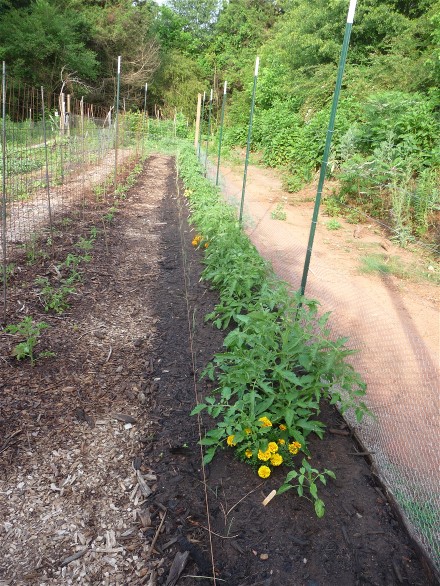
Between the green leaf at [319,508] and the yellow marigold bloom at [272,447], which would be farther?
the yellow marigold bloom at [272,447]

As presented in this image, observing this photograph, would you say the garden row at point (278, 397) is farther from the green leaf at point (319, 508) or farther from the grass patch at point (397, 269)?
the grass patch at point (397, 269)

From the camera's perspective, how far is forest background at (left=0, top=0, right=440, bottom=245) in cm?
618

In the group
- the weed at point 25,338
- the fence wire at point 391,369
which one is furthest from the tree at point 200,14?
the weed at point 25,338

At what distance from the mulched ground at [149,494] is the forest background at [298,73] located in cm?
231

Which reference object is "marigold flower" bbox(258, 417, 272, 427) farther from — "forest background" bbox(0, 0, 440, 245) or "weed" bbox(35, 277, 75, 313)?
"forest background" bbox(0, 0, 440, 245)

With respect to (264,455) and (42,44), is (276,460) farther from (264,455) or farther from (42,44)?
(42,44)

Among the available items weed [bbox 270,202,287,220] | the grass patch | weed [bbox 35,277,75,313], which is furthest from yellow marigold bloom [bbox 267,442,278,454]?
weed [bbox 270,202,287,220]

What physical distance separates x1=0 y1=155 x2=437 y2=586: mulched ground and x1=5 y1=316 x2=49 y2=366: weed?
7cm

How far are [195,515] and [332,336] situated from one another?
6.01ft

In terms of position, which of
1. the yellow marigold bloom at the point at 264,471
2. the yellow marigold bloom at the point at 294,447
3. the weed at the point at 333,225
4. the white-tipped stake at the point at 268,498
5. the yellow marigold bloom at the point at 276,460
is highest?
the weed at the point at 333,225

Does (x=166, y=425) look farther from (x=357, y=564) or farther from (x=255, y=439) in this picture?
(x=357, y=564)

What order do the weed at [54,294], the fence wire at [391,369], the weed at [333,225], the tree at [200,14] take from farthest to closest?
1. the tree at [200,14]
2. the weed at [333,225]
3. the weed at [54,294]
4. the fence wire at [391,369]

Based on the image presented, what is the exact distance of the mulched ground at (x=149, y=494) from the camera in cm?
152

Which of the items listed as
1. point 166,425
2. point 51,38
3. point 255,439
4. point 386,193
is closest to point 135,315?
point 166,425
